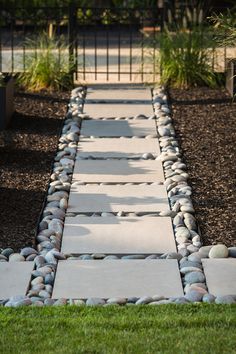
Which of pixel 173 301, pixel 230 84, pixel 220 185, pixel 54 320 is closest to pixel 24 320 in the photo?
pixel 54 320

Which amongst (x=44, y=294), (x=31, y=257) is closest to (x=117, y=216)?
(x=31, y=257)

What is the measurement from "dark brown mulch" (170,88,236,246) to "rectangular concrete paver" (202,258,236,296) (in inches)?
17.8

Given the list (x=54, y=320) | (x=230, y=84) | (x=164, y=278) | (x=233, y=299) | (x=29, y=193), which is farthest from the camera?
(x=230, y=84)

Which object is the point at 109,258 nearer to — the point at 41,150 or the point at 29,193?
the point at 29,193

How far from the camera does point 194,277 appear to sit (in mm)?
6203

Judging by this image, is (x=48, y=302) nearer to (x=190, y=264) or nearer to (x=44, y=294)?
(x=44, y=294)

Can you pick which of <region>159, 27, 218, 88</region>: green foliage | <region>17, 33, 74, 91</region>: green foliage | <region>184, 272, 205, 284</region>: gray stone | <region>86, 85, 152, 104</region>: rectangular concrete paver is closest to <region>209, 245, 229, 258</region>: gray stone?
<region>184, 272, 205, 284</region>: gray stone

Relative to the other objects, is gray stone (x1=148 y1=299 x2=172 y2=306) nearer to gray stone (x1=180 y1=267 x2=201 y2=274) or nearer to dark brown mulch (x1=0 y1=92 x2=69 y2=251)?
gray stone (x1=180 y1=267 x2=201 y2=274)

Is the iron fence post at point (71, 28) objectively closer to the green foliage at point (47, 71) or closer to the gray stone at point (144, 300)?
the green foliage at point (47, 71)

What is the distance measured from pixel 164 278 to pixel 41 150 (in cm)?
386

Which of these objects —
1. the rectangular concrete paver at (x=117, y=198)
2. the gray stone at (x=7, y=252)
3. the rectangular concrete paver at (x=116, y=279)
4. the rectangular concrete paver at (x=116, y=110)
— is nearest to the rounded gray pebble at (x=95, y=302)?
the rectangular concrete paver at (x=116, y=279)

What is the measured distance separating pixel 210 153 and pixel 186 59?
11.7 feet

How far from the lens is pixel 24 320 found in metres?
5.31

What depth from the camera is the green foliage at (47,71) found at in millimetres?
13055
